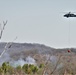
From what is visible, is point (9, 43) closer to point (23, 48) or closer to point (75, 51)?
point (75, 51)

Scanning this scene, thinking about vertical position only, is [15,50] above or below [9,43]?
above

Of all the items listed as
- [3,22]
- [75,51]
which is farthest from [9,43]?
[75,51]

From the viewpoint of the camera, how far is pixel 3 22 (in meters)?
4.54

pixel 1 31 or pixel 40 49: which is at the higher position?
pixel 40 49

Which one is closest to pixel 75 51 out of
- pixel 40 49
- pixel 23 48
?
pixel 40 49

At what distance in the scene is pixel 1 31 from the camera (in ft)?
14.4

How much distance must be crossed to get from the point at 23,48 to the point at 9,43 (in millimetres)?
170456

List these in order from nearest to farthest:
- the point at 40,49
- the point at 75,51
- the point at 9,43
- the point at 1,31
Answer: the point at 1,31, the point at 9,43, the point at 75,51, the point at 40,49

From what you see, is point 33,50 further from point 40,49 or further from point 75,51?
point 75,51

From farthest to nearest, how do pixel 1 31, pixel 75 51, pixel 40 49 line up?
pixel 40 49 < pixel 75 51 < pixel 1 31

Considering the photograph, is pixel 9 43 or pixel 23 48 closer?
pixel 9 43

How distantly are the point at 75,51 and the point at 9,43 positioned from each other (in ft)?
488

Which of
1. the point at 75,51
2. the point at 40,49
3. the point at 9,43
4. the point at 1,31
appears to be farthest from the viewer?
the point at 40,49

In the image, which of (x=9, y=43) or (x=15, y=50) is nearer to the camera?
(x=9, y=43)
